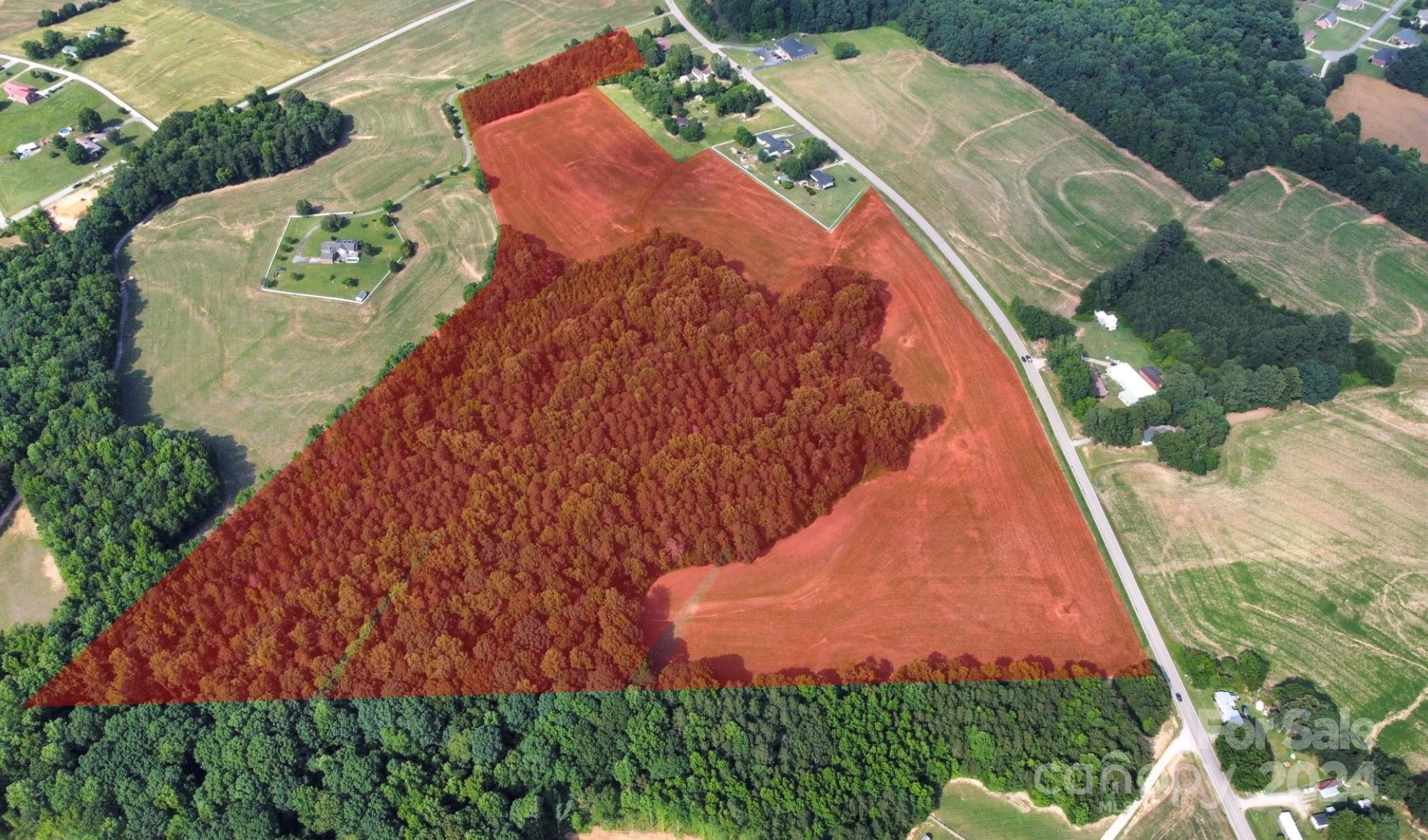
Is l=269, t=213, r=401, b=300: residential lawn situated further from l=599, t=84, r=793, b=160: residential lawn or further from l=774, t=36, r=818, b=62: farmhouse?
l=774, t=36, r=818, b=62: farmhouse

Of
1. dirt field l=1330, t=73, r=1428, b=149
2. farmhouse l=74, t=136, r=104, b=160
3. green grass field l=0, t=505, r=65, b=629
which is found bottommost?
green grass field l=0, t=505, r=65, b=629

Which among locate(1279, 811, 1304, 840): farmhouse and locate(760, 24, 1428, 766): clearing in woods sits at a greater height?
locate(760, 24, 1428, 766): clearing in woods

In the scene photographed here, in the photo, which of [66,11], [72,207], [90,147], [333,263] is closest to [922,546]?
[333,263]

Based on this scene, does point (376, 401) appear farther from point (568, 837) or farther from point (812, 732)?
point (812, 732)

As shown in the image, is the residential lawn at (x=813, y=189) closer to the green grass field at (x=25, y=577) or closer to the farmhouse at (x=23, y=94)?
the green grass field at (x=25, y=577)

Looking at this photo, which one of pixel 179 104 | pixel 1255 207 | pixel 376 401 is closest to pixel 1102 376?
pixel 1255 207

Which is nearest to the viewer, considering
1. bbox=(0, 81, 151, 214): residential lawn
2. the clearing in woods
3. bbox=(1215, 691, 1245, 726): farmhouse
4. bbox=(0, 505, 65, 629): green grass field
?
bbox=(1215, 691, 1245, 726): farmhouse

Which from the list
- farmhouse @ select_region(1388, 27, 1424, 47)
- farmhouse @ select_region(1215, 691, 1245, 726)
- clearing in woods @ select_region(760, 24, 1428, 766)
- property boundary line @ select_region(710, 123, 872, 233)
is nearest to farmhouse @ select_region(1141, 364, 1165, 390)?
clearing in woods @ select_region(760, 24, 1428, 766)
